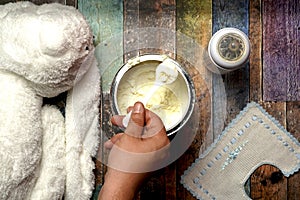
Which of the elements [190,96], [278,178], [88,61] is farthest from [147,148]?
[278,178]

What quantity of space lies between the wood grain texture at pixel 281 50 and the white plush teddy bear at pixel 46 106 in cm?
36

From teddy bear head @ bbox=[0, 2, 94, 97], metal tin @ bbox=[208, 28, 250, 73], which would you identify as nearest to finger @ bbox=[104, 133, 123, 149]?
teddy bear head @ bbox=[0, 2, 94, 97]

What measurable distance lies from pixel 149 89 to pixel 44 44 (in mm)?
232

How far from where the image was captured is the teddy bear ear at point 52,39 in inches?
37.7

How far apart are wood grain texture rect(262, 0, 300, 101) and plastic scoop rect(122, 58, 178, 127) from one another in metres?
0.22

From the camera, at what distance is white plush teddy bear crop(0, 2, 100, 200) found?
974mm

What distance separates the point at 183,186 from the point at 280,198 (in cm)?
21

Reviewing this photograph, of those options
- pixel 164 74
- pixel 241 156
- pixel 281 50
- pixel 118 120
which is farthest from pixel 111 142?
pixel 281 50

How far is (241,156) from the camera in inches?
43.2

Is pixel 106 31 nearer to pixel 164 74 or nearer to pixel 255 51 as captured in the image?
pixel 164 74

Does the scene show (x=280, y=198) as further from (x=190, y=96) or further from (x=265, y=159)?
(x=190, y=96)

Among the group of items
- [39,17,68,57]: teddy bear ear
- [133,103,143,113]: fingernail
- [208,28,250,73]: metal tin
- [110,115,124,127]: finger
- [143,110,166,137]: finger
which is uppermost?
[39,17,68,57]: teddy bear ear

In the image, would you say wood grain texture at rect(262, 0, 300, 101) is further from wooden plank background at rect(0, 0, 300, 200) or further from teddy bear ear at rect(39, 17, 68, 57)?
teddy bear ear at rect(39, 17, 68, 57)

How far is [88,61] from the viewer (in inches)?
40.8
